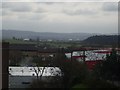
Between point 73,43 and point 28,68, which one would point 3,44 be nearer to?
point 28,68

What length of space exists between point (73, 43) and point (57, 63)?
26cm

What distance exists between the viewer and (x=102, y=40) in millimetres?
3426

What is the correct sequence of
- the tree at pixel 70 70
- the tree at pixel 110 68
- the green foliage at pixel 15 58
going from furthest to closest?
the green foliage at pixel 15 58 < the tree at pixel 110 68 < the tree at pixel 70 70

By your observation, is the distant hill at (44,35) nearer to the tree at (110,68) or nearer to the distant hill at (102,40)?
the distant hill at (102,40)

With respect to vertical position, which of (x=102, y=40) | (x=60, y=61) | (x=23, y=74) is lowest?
(x=23, y=74)

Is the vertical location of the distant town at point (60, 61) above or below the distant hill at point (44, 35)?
below

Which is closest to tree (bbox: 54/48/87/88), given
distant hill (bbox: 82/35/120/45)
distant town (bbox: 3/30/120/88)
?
distant town (bbox: 3/30/120/88)

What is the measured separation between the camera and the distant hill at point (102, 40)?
11.0 ft

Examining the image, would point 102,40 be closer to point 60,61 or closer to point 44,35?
point 60,61

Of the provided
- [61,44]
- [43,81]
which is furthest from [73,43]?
[43,81]

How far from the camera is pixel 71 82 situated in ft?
10.2

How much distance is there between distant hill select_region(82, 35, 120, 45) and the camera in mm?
3363

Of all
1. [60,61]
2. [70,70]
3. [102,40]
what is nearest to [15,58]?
[60,61]

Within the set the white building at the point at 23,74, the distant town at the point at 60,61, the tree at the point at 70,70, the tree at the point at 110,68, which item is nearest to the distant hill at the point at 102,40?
the distant town at the point at 60,61
